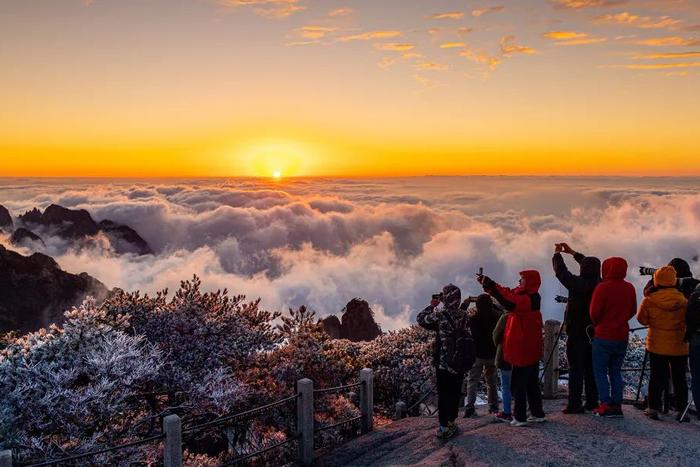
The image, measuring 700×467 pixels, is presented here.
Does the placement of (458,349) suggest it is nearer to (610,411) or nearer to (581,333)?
(581,333)

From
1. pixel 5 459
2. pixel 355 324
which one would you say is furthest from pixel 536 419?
pixel 355 324

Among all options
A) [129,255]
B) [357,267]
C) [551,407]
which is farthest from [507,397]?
[357,267]

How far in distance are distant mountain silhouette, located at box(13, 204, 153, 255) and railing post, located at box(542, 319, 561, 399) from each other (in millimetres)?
141869

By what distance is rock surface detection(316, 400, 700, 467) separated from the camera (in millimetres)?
6602

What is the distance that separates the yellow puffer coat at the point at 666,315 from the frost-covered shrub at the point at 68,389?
278 inches

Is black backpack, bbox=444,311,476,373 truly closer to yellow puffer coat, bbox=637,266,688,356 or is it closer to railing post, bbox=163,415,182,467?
yellow puffer coat, bbox=637,266,688,356

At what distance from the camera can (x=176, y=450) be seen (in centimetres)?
615

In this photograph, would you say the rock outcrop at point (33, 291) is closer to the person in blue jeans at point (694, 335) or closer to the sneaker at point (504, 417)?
the sneaker at point (504, 417)

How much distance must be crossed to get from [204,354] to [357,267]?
615 feet

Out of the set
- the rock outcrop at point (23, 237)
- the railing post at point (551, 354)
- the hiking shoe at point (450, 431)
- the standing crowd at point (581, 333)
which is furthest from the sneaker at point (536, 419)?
the rock outcrop at point (23, 237)

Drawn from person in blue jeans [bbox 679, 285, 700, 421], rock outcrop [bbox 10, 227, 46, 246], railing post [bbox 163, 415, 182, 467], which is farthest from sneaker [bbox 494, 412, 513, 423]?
rock outcrop [bbox 10, 227, 46, 246]

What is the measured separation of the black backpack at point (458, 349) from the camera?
23.1 feet

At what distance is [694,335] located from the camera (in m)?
7.21

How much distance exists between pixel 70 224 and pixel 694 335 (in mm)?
150043
